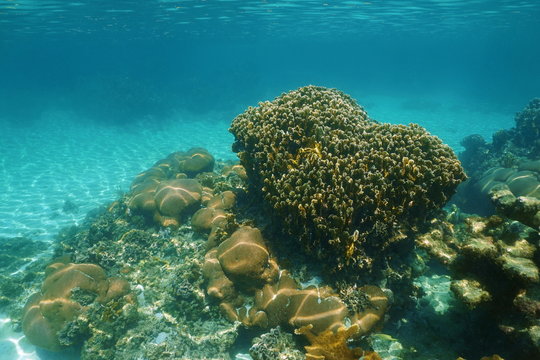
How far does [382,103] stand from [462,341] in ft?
190

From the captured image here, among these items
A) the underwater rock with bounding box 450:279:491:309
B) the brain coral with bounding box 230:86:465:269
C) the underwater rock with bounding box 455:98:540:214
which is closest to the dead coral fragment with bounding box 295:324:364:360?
the brain coral with bounding box 230:86:465:269

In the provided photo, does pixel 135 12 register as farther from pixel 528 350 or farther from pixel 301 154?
pixel 528 350

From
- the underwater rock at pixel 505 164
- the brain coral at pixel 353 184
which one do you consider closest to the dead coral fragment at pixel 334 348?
the brain coral at pixel 353 184

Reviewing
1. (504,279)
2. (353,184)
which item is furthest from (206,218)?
(504,279)

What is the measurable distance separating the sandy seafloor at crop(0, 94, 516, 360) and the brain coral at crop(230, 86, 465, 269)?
7872mm

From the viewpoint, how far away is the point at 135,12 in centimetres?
3206

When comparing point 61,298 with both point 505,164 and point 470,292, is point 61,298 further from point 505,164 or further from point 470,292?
point 505,164

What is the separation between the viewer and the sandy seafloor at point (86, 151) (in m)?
16.3

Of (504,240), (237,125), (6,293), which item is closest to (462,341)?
(504,240)

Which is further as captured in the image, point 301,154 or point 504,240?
point 301,154

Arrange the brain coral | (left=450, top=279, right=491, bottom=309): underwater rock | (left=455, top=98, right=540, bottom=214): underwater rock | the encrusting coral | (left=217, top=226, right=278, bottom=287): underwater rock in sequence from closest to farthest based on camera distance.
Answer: (left=450, top=279, right=491, bottom=309): underwater rock < the brain coral < (left=217, top=226, right=278, bottom=287): underwater rock < the encrusting coral < (left=455, top=98, right=540, bottom=214): underwater rock

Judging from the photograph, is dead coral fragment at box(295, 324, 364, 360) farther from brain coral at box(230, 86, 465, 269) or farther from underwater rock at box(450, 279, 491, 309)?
underwater rock at box(450, 279, 491, 309)

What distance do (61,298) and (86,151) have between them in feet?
84.4

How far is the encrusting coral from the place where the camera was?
712 cm
